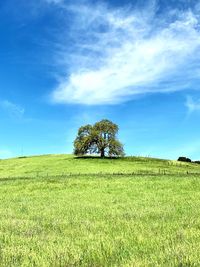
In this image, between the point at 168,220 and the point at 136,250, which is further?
the point at 168,220

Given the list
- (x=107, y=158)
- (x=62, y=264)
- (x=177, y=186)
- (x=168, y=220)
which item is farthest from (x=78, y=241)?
(x=107, y=158)

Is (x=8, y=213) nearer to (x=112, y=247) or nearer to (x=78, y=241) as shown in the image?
(x=78, y=241)

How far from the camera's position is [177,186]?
41656 mm

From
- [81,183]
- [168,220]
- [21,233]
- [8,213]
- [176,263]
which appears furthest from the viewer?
[81,183]

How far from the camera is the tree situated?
129875 mm

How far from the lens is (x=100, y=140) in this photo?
130 metres

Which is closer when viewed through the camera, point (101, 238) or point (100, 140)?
point (101, 238)

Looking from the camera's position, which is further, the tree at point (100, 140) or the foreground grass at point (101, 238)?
the tree at point (100, 140)

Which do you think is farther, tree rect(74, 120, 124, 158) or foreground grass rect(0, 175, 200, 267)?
tree rect(74, 120, 124, 158)

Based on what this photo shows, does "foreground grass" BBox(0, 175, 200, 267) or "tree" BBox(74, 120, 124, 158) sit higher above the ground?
"tree" BBox(74, 120, 124, 158)

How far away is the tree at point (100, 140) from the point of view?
426 feet

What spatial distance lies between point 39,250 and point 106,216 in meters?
8.28

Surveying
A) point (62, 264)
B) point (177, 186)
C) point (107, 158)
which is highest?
point (107, 158)

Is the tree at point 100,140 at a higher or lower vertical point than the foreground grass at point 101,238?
higher
